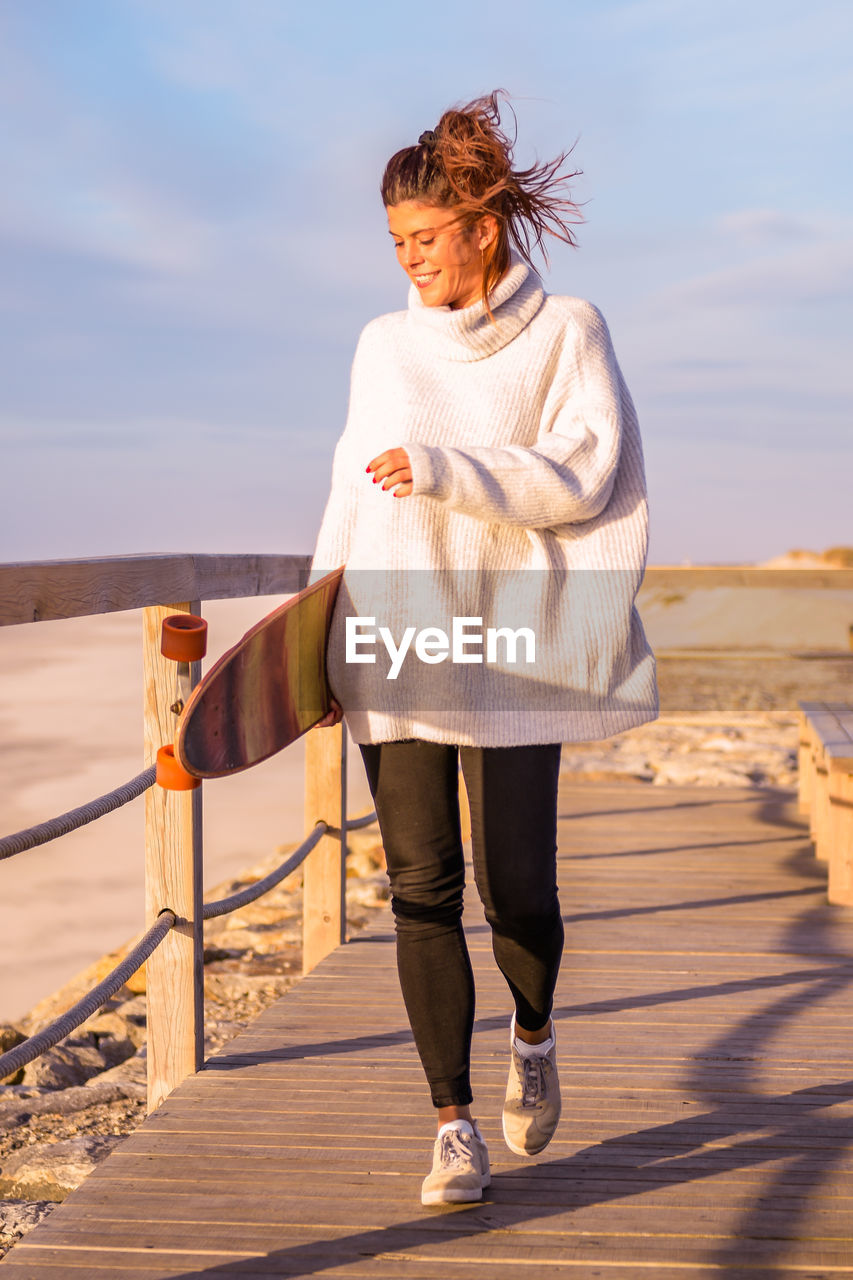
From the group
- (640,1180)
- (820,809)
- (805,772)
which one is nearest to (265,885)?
(640,1180)

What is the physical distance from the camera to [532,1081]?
2174 mm

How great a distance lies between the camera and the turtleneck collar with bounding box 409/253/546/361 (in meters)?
2.06

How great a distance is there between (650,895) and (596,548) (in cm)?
283

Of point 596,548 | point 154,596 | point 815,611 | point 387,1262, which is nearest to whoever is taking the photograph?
point 387,1262

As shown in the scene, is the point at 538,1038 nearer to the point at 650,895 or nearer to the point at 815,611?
the point at 650,895

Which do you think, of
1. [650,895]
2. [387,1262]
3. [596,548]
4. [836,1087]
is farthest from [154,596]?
[650,895]

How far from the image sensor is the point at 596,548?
6.70ft

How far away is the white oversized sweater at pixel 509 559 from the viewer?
6.57 ft

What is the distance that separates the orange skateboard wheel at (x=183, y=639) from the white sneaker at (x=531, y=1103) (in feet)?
2.82

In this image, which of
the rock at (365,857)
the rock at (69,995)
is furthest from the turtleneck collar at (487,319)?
the rock at (365,857)

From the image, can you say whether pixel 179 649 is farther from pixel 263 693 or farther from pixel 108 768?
pixel 108 768

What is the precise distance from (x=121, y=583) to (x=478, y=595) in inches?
23.6

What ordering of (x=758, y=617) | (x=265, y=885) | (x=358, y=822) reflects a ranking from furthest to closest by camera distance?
1. (x=758, y=617)
2. (x=358, y=822)
3. (x=265, y=885)

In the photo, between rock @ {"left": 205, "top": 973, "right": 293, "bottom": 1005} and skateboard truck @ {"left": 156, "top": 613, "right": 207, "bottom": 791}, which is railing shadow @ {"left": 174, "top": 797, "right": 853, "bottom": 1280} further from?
rock @ {"left": 205, "top": 973, "right": 293, "bottom": 1005}
